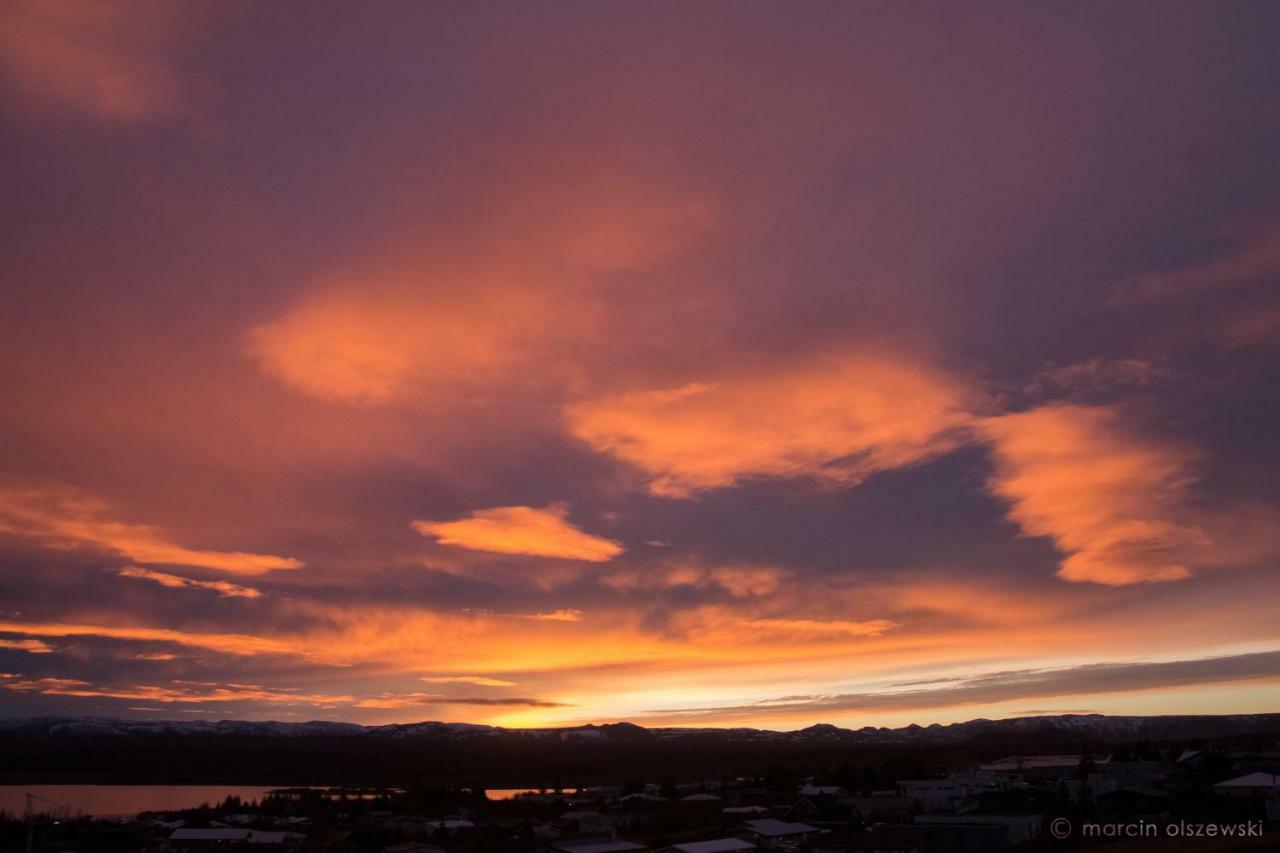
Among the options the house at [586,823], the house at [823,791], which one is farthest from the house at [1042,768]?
the house at [586,823]

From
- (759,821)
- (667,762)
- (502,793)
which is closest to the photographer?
(759,821)

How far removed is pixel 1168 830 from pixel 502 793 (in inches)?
2878

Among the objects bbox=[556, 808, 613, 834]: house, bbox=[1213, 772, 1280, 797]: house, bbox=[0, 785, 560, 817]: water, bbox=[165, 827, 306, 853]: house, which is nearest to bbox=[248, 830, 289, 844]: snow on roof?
bbox=[165, 827, 306, 853]: house

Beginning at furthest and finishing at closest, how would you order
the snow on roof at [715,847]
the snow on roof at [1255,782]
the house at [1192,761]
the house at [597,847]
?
1. the house at [1192,761]
2. the snow on roof at [1255,782]
3. the house at [597,847]
4. the snow on roof at [715,847]

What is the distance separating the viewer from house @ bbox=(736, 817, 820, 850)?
48.0m

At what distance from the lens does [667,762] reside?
152 m

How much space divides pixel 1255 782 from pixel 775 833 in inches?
1127

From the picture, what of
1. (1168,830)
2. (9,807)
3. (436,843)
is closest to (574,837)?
(436,843)

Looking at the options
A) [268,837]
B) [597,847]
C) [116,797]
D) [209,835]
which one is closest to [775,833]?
[597,847]

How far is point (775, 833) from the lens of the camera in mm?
49406

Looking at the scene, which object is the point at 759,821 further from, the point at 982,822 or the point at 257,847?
the point at 257,847

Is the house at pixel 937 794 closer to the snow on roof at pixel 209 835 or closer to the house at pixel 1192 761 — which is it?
the house at pixel 1192 761

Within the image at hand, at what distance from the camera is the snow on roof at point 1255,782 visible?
52.0 m

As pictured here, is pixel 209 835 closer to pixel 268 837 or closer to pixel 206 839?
pixel 206 839
